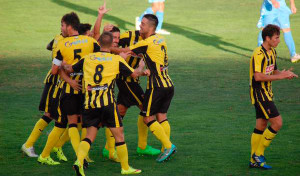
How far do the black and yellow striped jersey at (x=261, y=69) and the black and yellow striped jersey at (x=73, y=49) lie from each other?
219cm

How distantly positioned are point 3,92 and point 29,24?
8828 mm

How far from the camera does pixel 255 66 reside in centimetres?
766

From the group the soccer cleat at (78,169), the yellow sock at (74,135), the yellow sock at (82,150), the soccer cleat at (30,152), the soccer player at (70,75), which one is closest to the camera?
the soccer cleat at (78,169)

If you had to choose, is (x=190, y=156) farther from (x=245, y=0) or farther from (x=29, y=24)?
(x=245, y=0)

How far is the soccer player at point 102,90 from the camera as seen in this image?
7.35 meters

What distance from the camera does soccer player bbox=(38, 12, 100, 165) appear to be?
781cm

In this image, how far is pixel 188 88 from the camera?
44.5 ft

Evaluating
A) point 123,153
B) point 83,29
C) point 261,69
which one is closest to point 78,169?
point 123,153

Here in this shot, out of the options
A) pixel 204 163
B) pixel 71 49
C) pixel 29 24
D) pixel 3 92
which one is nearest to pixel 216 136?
pixel 204 163

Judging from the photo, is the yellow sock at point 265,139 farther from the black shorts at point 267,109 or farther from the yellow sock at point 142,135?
the yellow sock at point 142,135

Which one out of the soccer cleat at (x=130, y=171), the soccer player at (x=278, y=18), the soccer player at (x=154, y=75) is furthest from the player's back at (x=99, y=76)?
the soccer player at (x=278, y=18)

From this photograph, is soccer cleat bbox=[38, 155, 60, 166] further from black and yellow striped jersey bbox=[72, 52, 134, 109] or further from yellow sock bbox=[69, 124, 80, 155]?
black and yellow striped jersey bbox=[72, 52, 134, 109]

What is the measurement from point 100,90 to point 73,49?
2.69 ft

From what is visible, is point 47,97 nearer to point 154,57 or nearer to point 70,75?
point 70,75
